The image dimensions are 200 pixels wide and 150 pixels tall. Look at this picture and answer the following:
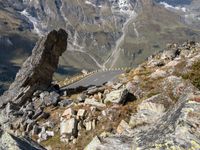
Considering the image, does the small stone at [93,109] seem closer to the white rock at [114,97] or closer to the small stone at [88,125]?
the white rock at [114,97]

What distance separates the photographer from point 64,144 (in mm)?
29172

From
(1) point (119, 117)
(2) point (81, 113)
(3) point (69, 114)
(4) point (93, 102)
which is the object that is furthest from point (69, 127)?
(4) point (93, 102)

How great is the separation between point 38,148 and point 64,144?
1329 cm

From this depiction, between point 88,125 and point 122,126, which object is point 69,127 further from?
point 122,126

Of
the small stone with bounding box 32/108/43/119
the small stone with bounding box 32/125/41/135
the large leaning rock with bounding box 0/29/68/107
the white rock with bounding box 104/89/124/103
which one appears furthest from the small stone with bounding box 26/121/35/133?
the large leaning rock with bounding box 0/29/68/107

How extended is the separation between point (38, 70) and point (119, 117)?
22.4 metres

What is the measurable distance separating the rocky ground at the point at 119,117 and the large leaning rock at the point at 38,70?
2.64ft

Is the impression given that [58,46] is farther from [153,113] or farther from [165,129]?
[165,129]

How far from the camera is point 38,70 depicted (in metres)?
50.8

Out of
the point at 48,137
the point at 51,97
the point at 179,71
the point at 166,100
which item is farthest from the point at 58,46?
the point at 166,100

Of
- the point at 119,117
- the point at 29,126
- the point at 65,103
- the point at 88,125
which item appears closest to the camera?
the point at 119,117

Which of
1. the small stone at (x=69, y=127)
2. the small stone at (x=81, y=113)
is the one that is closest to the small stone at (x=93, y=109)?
the small stone at (x=81, y=113)

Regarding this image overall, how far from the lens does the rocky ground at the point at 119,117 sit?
1466cm

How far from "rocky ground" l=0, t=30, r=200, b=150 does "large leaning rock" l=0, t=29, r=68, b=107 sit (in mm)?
803
